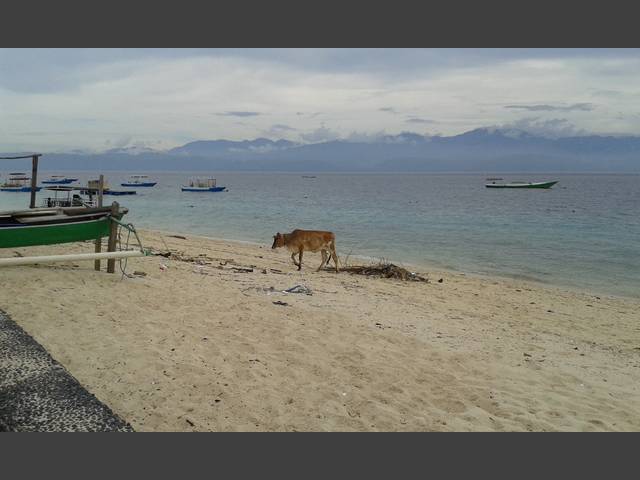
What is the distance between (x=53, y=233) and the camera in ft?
28.7

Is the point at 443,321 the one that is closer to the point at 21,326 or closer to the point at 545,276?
the point at 21,326

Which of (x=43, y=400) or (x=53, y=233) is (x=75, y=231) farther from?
(x=43, y=400)

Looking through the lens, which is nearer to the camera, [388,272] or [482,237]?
[388,272]

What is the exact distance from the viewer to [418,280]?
1288 cm

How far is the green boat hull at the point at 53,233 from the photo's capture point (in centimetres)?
855

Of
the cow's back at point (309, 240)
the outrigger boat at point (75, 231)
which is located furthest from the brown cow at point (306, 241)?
the outrigger boat at point (75, 231)

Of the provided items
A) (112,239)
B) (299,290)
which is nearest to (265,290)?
(299,290)

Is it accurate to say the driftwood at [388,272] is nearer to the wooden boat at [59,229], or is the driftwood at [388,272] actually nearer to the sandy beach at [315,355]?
the sandy beach at [315,355]

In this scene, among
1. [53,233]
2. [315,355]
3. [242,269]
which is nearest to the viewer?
[315,355]

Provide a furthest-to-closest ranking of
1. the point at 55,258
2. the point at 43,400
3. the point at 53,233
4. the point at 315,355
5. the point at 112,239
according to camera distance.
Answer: the point at 112,239 → the point at 53,233 → the point at 55,258 → the point at 315,355 → the point at 43,400

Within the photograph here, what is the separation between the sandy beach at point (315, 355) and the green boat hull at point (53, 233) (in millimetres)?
502

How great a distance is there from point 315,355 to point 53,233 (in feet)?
17.5

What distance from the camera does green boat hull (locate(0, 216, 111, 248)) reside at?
28.0 ft

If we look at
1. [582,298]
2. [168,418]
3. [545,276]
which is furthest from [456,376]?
[545,276]
